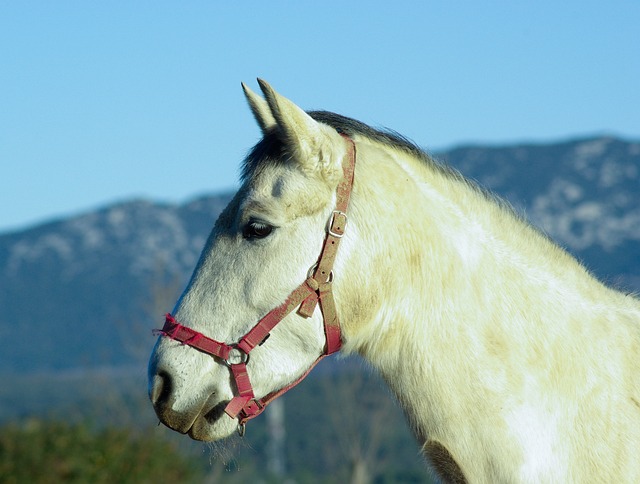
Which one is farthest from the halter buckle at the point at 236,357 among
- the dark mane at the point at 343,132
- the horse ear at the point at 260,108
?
the horse ear at the point at 260,108

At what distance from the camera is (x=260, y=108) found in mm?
3822

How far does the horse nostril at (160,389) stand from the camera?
11.8ft

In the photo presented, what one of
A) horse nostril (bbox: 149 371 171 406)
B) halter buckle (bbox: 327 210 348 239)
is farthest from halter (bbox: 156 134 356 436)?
horse nostril (bbox: 149 371 171 406)

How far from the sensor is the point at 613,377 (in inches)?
144

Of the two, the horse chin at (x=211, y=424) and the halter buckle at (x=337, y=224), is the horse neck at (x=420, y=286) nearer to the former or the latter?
the halter buckle at (x=337, y=224)

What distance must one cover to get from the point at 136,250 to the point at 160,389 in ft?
621

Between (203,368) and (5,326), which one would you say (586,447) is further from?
(5,326)

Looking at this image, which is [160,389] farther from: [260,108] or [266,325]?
[260,108]

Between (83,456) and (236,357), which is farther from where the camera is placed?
(83,456)

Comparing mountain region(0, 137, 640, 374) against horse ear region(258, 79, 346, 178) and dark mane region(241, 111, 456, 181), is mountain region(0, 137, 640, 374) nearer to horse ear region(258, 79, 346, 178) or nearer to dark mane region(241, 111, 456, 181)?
dark mane region(241, 111, 456, 181)

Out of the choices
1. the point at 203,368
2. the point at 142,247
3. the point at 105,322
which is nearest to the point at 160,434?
the point at 203,368

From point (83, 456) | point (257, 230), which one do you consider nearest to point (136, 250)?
point (83, 456)

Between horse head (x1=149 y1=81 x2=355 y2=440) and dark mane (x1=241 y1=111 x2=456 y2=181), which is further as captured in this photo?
dark mane (x1=241 y1=111 x2=456 y2=181)

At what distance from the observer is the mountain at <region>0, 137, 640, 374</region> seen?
156375 millimetres
